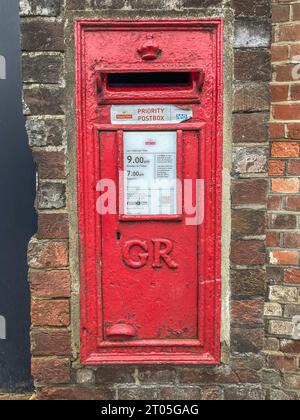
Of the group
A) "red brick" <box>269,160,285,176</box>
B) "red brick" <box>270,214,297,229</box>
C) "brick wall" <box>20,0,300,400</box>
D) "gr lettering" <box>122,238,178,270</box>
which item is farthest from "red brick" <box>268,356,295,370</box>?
"red brick" <box>269,160,285,176</box>

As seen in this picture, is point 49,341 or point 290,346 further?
point 290,346

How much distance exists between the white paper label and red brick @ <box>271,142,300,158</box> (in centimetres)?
57

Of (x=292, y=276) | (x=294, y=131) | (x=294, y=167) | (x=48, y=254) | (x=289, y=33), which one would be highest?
(x=289, y=33)

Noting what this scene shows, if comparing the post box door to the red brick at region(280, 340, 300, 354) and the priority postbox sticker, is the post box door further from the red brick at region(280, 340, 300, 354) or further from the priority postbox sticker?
the red brick at region(280, 340, 300, 354)

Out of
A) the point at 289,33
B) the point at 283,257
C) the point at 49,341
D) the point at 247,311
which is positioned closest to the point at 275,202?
the point at 283,257

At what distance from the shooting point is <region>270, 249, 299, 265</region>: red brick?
77.2 inches

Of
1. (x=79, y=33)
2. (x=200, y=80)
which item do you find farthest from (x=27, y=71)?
(x=200, y=80)

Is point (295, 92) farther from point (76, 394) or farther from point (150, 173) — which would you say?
point (76, 394)

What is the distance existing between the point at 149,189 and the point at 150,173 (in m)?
0.07

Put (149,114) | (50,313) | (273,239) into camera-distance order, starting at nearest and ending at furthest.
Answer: (149,114)
(50,313)
(273,239)

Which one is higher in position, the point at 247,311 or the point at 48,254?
the point at 48,254

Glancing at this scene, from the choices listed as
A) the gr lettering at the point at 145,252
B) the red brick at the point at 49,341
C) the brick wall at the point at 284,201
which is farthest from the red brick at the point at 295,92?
the red brick at the point at 49,341

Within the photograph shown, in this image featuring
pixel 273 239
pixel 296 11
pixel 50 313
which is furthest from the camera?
pixel 273 239

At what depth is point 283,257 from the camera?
1.97m
